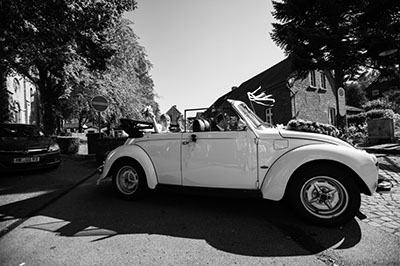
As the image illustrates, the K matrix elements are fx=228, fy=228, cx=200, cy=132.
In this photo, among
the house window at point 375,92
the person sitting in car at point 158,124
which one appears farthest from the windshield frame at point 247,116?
the house window at point 375,92

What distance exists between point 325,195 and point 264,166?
82cm

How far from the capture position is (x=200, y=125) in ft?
11.8

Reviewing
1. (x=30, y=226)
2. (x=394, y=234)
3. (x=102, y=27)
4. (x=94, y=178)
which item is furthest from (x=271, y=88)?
(x=30, y=226)

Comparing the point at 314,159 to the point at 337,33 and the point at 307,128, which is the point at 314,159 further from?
the point at 337,33

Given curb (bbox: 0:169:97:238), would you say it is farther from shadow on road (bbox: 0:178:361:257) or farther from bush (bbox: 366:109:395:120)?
bush (bbox: 366:109:395:120)

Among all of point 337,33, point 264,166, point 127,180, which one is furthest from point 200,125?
point 337,33

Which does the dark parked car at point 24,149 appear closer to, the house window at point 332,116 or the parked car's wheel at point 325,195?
the parked car's wheel at point 325,195

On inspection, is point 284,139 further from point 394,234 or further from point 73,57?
point 73,57

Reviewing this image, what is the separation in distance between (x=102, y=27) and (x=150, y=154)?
817cm

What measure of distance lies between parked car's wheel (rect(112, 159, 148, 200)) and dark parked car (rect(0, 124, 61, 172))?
365cm

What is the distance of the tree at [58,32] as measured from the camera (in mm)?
6980

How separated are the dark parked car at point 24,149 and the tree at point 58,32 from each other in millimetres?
3048

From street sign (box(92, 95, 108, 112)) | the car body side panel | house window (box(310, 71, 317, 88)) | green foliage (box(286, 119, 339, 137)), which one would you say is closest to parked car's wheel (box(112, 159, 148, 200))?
the car body side panel

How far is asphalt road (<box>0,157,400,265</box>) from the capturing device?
2.29 m
